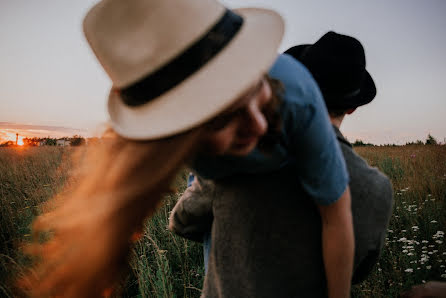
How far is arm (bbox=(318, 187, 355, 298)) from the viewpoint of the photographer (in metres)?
0.91

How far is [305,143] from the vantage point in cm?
78

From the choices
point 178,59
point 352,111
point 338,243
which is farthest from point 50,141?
point 338,243

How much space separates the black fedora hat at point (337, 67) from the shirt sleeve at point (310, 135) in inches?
29.6

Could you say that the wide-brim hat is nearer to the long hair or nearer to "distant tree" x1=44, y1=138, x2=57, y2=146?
the long hair

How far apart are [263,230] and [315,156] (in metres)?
0.44

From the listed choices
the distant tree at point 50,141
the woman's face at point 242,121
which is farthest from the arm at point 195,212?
the distant tree at point 50,141

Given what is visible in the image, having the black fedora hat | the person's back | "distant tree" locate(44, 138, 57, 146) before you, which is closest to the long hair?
the person's back

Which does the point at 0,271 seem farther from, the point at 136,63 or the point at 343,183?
the point at 343,183

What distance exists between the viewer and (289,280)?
109cm

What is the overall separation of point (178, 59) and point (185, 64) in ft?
0.08

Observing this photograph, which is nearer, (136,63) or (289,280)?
(136,63)

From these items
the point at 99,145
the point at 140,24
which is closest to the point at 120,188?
the point at 99,145

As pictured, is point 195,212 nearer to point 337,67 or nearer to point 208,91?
point 208,91

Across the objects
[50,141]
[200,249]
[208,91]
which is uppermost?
[208,91]
